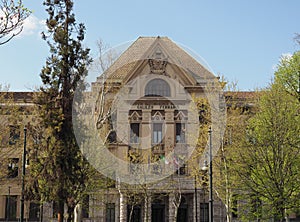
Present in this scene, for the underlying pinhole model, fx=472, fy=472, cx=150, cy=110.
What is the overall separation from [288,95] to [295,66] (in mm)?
2729

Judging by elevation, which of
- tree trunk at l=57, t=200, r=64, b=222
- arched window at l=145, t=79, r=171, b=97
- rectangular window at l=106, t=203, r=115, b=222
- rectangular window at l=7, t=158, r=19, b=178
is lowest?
rectangular window at l=106, t=203, r=115, b=222

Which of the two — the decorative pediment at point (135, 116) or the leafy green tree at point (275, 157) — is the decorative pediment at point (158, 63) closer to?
the decorative pediment at point (135, 116)

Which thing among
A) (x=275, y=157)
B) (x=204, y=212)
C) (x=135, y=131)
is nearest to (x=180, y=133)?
(x=135, y=131)

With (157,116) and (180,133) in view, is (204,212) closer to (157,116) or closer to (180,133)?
(180,133)

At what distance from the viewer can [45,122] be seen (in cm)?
2141

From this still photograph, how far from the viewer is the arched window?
5034 centimetres

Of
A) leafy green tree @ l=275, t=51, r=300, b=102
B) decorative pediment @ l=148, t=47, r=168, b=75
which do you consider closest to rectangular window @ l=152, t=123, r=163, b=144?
decorative pediment @ l=148, t=47, r=168, b=75

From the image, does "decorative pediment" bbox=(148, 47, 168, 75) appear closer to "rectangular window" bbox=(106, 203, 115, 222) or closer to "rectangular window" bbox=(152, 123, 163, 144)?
"rectangular window" bbox=(152, 123, 163, 144)

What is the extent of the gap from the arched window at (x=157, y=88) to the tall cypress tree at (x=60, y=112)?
27257mm

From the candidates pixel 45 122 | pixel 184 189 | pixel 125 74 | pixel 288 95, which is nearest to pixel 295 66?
pixel 288 95

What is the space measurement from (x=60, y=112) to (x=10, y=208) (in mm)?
30639

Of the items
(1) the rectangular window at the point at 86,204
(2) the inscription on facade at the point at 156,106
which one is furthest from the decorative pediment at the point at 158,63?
(1) the rectangular window at the point at 86,204

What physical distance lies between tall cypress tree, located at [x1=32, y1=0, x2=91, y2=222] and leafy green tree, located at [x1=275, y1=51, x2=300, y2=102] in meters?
13.7

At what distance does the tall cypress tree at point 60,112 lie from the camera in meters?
21.4
